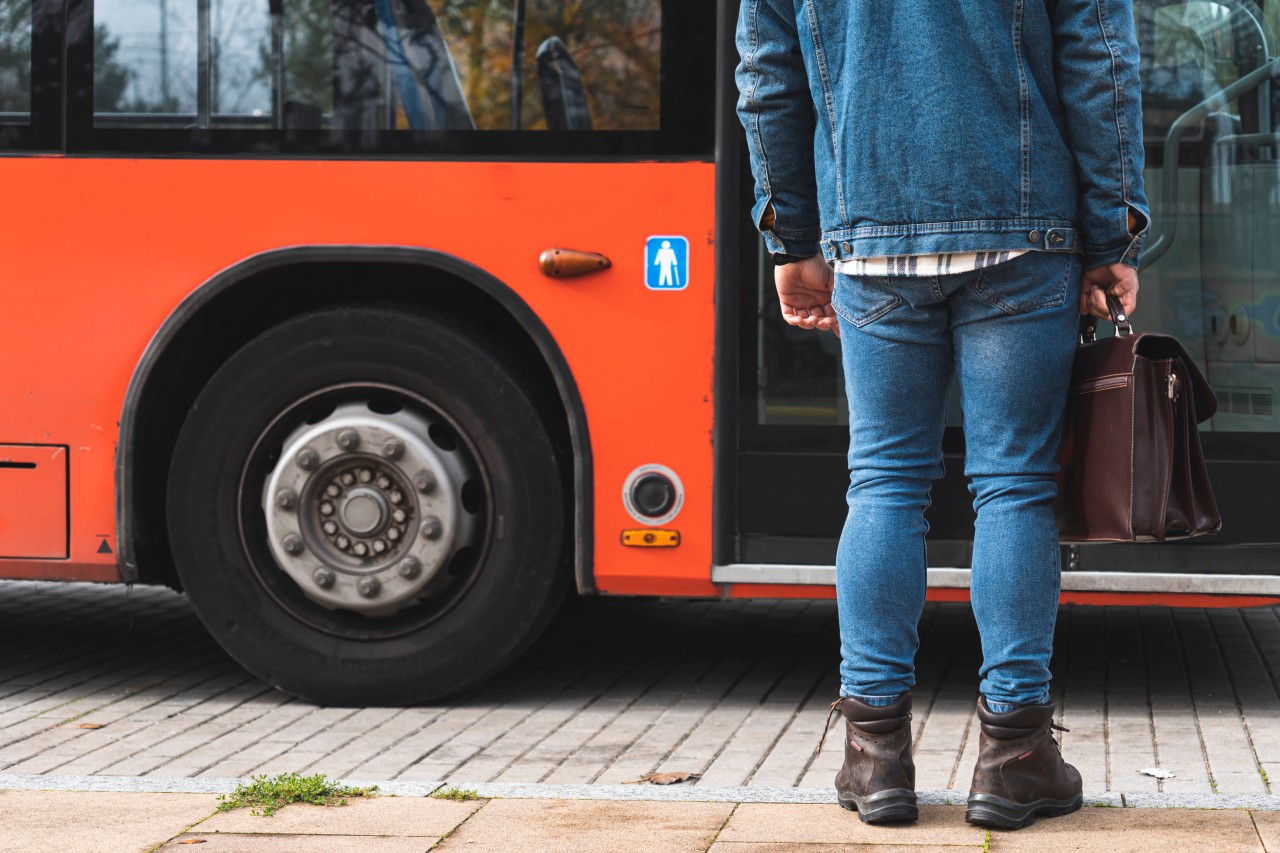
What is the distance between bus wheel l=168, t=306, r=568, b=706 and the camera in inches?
187

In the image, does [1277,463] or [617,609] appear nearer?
[1277,463]

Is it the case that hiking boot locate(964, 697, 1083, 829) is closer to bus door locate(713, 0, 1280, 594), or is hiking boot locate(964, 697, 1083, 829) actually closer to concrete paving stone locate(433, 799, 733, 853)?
concrete paving stone locate(433, 799, 733, 853)

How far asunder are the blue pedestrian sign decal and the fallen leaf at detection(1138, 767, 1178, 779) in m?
1.66

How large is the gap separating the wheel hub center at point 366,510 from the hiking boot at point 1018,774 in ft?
6.59

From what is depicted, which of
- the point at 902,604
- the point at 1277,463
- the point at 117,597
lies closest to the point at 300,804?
the point at 902,604

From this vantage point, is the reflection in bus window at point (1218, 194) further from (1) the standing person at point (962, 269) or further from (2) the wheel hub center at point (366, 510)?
(2) the wheel hub center at point (366, 510)

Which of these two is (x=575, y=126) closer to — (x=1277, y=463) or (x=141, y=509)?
(x=141, y=509)

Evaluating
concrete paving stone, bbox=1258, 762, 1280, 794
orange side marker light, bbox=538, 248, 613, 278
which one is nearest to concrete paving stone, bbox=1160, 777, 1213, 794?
concrete paving stone, bbox=1258, 762, 1280, 794

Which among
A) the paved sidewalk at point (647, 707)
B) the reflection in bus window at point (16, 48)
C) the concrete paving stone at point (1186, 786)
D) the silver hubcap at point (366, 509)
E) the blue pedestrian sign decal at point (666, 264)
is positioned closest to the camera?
the concrete paving stone at point (1186, 786)

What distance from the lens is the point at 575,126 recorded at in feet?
15.4

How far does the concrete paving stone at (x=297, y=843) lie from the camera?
313 cm

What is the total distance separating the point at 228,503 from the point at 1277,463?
108 inches

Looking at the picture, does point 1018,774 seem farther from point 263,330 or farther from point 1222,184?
point 263,330

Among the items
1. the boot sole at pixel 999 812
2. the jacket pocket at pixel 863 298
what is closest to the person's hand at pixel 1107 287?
the jacket pocket at pixel 863 298
